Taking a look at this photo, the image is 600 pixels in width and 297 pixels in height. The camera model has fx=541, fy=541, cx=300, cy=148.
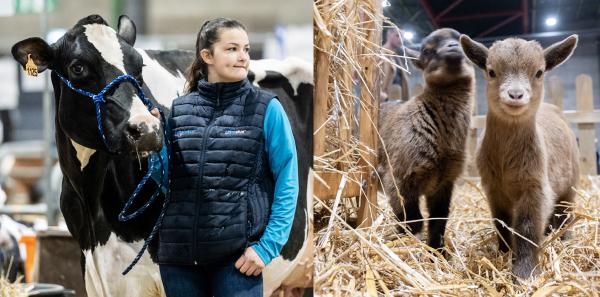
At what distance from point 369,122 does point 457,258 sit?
0.52 m

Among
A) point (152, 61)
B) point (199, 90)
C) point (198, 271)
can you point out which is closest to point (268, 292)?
point (198, 271)

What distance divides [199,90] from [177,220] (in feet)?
1.27

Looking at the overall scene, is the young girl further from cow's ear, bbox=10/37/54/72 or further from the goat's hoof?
the goat's hoof

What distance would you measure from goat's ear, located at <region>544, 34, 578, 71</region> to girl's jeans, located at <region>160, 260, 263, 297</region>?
1103mm

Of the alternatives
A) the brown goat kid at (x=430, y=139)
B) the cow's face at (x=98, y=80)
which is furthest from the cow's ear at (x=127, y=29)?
the brown goat kid at (x=430, y=139)

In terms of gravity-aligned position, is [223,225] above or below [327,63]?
below

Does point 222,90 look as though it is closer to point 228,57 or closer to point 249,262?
point 228,57

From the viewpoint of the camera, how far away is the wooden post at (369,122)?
1.79 metres

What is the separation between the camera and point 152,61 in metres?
1.72

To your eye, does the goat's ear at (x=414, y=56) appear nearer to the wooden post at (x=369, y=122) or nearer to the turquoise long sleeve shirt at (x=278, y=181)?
the wooden post at (x=369, y=122)

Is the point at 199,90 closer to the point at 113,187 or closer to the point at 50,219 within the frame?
the point at 113,187

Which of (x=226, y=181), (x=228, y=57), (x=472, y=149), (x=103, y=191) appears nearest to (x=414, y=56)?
(x=472, y=149)

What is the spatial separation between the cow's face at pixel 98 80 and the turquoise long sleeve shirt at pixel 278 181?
32 centimetres

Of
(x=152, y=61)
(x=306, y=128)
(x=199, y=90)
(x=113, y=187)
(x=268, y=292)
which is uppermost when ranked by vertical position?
(x=152, y=61)
